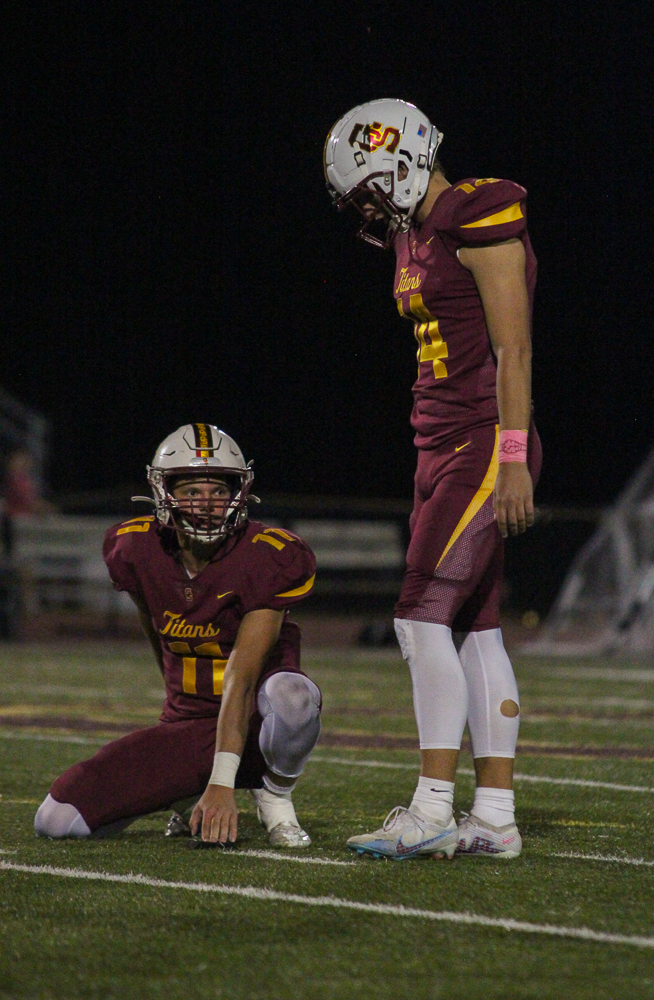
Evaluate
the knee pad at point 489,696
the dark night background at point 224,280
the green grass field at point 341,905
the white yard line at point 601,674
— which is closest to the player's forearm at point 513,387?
the knee pad at point 489,696

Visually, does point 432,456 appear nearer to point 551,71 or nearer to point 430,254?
point 430,254

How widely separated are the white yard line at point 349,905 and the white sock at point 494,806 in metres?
0.54

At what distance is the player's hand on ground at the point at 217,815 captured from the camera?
2.82 m

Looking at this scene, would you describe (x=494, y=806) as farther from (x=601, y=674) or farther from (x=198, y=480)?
(x=601, y=674)

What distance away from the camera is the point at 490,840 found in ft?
9.07

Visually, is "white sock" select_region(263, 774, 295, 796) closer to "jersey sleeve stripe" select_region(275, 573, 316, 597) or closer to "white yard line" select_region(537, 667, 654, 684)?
"jersey sleeve stripe" select_region(275, 573, 316, 597)

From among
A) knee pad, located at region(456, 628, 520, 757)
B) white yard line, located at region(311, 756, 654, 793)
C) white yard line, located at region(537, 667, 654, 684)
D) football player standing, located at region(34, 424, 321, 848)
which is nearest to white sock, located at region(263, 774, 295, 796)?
football player standing, located at region(34, 424, 321, 848)

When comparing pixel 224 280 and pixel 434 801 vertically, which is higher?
pixel 224 280

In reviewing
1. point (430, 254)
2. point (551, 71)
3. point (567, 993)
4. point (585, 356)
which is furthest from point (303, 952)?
point (585, 356)

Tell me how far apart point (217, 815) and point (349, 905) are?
1.95ft

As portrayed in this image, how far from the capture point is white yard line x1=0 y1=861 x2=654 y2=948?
2072 mm

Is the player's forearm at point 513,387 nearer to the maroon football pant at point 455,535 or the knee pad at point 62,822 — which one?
the maroon football pant at point 455,535

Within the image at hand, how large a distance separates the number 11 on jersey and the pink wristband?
0.22 metres

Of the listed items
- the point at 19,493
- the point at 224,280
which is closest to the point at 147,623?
the point at 19,493
